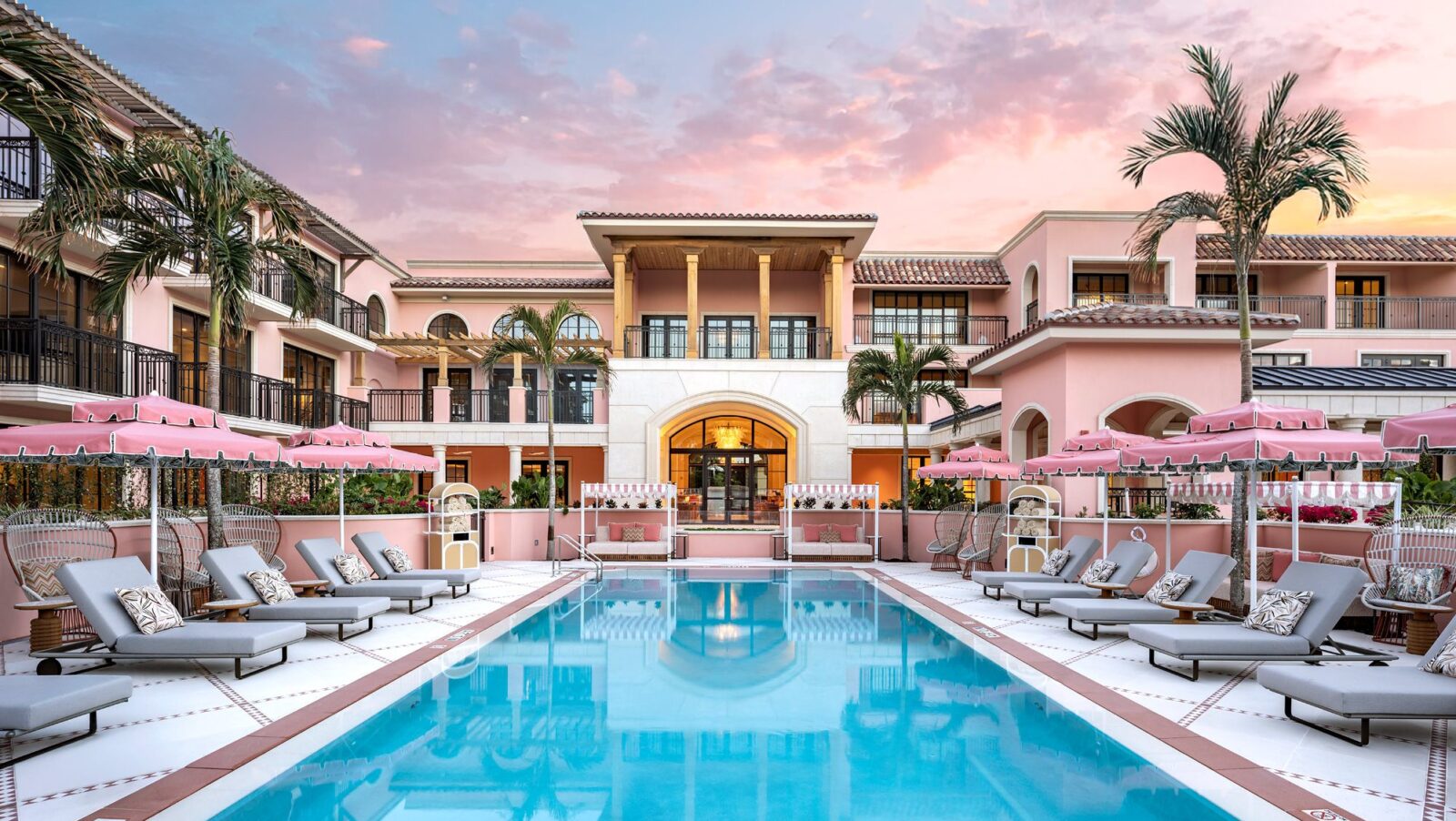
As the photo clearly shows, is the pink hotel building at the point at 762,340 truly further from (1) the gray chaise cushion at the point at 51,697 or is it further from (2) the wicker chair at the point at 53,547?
(1) the gray chaise cushion at the point at 51,697

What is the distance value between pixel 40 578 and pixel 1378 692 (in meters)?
12.0

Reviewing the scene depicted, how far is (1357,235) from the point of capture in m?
27.5

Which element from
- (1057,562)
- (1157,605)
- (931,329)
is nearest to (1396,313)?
(931,329)

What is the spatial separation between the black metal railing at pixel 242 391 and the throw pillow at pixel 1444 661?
19.2 metres

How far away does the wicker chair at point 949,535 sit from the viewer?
1758cm

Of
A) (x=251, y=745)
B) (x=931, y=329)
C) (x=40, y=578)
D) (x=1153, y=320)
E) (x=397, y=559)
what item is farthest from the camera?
(x=931, y=329)

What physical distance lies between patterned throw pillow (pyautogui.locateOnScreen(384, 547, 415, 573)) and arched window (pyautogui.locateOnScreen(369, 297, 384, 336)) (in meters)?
15.4

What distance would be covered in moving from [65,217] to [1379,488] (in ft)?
53.0

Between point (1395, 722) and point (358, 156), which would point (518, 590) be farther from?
point (358, 156)

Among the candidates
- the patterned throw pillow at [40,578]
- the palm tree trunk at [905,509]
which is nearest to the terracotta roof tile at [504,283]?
the palm tree trunk at [905,509]

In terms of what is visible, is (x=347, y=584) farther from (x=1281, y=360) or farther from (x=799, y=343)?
(x=1281, y=360)

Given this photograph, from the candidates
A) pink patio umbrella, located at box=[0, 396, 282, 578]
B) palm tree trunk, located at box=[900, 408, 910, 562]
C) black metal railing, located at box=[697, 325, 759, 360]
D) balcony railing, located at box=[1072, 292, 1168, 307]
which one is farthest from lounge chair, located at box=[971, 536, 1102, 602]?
balcony railing, located at box=[1072, 292, 1168, 307]

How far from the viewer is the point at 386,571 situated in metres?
12.8

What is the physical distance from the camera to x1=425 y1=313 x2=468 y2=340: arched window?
2850cm
